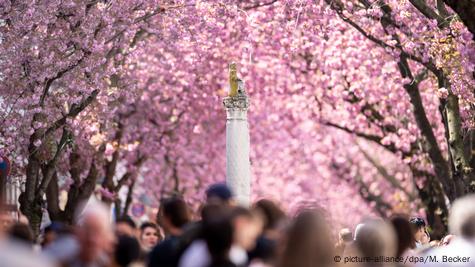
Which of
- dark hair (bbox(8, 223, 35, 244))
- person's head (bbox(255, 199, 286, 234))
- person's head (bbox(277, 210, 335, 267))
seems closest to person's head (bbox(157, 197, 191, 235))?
person's head (bbox(255, 199, 286, 234))

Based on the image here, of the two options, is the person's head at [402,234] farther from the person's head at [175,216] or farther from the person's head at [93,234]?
the person's head at [93,234]

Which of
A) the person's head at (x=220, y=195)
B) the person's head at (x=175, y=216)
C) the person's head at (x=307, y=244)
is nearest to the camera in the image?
the person's head at (x=307, y=244)

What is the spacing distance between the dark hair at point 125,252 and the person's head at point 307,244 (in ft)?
9.60

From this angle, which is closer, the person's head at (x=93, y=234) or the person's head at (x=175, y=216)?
the person's head at (x=93, y=234)

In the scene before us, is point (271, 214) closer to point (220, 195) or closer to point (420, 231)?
point (220, 195)

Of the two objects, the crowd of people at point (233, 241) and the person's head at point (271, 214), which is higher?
the person's head at point (271, 214)

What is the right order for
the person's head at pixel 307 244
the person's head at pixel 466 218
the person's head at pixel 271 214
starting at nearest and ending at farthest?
the person's head at pixel 307 244
the person's head at pixel 466 218
the person's head at pixel 271 214

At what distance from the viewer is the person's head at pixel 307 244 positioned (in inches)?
305

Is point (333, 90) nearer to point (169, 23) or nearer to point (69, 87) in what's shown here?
point (169, 23)

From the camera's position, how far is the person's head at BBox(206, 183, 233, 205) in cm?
1061

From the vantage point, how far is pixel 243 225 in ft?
30.3

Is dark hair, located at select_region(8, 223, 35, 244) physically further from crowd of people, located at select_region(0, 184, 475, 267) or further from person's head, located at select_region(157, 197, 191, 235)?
person's head, located at select_region(157, 197, 191, 235)

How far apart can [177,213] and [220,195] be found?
43 centimetres

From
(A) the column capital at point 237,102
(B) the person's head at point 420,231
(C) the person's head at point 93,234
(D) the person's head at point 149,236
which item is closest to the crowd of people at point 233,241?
(C) the person's head at point 93,234
